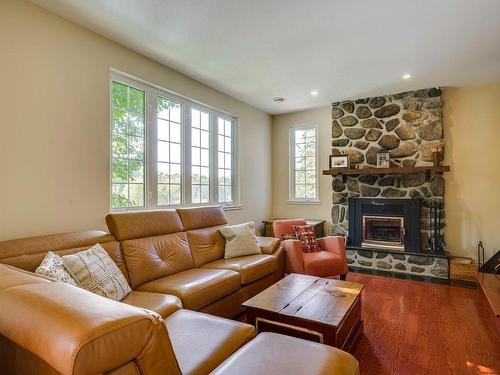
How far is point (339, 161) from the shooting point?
16.3 feet

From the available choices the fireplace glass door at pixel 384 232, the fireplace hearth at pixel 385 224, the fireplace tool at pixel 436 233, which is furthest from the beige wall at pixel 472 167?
the fireplace glass door at pixel 384 232

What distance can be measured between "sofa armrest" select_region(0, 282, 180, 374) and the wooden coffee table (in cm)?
116

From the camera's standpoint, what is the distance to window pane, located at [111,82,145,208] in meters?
3.08

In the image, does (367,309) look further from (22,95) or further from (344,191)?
(22,95)

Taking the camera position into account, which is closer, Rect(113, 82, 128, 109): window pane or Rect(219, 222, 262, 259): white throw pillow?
Rect(113, 82, 128, 109): window pane

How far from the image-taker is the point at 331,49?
10.2 feet

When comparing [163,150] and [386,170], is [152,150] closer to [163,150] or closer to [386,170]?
[163,150]

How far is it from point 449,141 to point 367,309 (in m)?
2.91

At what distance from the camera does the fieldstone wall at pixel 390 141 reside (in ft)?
14.5

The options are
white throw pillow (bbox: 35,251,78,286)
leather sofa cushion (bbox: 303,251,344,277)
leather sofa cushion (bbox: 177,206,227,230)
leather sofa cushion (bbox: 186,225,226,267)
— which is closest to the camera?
white throw pillow (bbox: 35,251,78,286)

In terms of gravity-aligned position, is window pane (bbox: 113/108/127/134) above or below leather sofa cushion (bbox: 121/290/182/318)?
above

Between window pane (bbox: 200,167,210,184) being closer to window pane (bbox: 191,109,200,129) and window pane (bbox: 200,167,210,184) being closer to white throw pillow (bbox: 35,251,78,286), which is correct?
window pane (bbox: 191,109,200,129)

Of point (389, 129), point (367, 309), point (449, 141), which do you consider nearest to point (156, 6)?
point (367, 309)

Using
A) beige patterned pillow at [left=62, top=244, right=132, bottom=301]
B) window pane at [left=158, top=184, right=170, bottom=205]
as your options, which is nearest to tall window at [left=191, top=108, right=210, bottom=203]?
window pane at [left=158, top=184, right=170, bottom=205]
